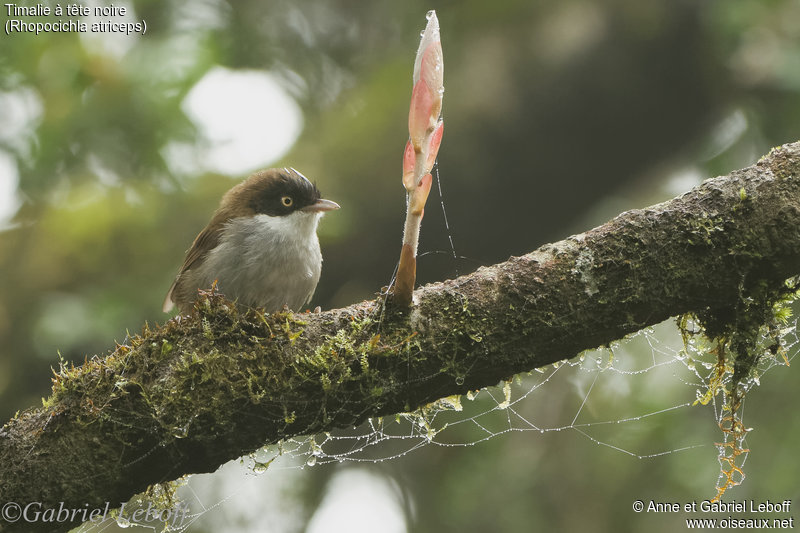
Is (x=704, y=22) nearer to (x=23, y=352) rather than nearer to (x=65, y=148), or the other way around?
(x=65, y=148)

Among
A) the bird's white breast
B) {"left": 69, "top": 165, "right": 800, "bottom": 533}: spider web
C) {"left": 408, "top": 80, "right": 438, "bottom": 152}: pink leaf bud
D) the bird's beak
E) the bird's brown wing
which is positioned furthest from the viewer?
{"left": 69, "top": 165, "right": 800, "bottom": 533}: spider web

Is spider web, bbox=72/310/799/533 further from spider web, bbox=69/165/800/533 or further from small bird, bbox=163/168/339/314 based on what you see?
small bird, bbox=163/168/339/314

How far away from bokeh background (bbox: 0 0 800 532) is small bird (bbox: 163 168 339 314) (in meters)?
0.67

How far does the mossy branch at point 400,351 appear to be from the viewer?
6.92 ft

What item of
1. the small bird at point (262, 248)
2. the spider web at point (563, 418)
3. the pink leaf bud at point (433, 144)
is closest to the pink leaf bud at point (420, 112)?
the pink leaf bud at point (433, 144)

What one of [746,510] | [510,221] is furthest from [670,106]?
[746,510]

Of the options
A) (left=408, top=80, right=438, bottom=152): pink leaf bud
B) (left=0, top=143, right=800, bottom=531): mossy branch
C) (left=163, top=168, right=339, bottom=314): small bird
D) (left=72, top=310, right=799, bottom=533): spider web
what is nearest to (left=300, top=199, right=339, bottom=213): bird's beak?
(left=163, top=168, right=339, bottom=314): small bird

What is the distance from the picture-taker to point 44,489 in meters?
2.06

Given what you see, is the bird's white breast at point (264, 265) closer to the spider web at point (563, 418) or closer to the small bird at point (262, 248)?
the small bird at point (262, 248)

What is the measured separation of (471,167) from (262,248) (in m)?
1.71

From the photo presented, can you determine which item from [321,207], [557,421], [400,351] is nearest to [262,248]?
[321,207]

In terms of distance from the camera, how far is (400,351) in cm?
214

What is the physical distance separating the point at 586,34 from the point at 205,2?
305 cm

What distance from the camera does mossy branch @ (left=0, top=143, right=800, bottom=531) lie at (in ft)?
6.92
